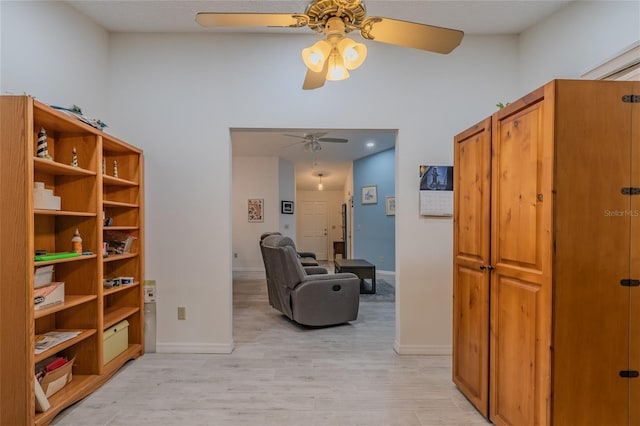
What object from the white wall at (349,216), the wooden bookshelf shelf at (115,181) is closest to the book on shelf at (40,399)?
the wooden bookshelf shelf at (115,181)

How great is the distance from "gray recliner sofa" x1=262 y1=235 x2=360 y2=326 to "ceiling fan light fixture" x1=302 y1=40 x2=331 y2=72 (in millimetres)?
2278

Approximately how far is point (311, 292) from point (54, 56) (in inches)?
119

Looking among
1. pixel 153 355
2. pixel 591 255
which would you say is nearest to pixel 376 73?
pixel 591 255

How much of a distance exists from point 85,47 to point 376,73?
2.53 metres

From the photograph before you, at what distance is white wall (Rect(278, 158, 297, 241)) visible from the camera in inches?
287

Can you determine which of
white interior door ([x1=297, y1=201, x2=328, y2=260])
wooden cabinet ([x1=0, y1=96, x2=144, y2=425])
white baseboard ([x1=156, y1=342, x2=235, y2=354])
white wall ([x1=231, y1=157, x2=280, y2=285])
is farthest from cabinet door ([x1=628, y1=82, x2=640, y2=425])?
white interior door ([x1=297, y1=201, x2=328, y2=260])

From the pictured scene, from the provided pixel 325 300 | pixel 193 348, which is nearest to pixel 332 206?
pixel 325 300

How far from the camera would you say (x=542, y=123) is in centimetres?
144

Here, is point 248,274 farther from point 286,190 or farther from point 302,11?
point 302,11

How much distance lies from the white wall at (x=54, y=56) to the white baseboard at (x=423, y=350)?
3.46 m

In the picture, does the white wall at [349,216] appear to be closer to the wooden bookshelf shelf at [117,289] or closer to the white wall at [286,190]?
the white wall at [286,190]

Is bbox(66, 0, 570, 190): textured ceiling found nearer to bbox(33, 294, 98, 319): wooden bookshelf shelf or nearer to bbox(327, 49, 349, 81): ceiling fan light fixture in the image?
bbox(327, 49, 349, 81): ceiling fan light fixture

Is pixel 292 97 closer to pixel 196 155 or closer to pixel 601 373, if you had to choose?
pixel 196 155

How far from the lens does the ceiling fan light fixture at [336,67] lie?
1.51 metres
